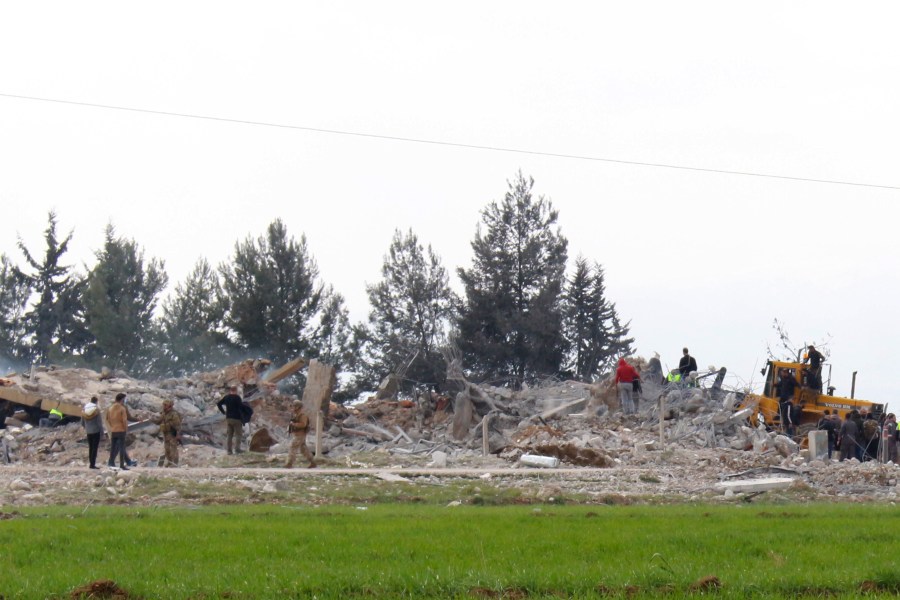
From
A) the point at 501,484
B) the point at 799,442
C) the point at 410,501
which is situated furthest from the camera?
the point at 799,442

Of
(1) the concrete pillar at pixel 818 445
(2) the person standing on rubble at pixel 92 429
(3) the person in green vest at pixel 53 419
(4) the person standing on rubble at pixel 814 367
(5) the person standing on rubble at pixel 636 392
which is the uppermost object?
(4) the person standing on rubble at pixel 814 367

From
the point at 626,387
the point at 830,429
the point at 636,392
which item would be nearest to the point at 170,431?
the point at 626,387

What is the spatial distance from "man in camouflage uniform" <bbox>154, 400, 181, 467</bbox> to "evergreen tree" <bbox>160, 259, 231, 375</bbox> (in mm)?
29801

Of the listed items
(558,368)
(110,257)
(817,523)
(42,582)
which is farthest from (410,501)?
(110,257)

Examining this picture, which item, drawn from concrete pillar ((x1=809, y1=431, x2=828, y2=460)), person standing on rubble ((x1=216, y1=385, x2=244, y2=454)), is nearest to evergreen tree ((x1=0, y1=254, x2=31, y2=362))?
person standing on rubble ((x1=216, y1=385, x2=244, y2=454))

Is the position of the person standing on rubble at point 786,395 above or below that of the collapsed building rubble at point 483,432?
above

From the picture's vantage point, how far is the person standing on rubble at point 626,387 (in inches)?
1383

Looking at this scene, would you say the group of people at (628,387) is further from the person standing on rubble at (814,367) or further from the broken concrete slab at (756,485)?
the broken concrete slab at (756,485)

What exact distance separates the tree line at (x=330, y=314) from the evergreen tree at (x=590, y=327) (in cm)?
6

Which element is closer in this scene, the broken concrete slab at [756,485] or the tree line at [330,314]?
the broken concrete slab at [756,485]

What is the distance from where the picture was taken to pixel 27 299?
202 feet

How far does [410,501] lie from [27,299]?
164ft

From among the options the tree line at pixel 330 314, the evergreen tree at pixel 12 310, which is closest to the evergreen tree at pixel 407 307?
the tree line at pixel 330 314

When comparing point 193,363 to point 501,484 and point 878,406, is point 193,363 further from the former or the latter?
point 501,484
